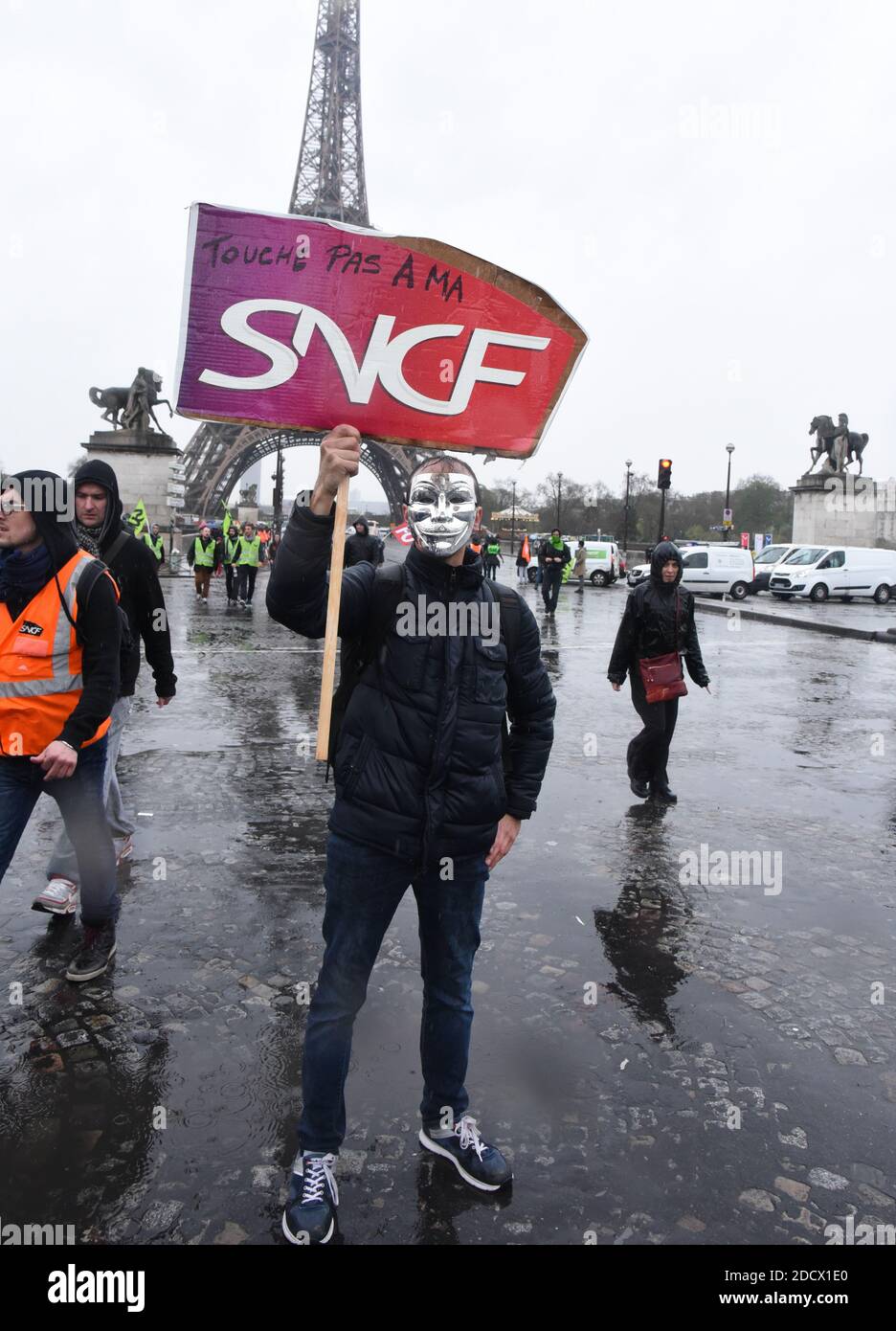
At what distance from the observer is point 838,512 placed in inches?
1677

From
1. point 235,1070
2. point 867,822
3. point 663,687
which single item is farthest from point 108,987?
point 867,822

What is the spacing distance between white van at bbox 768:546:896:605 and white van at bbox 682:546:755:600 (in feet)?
4.50

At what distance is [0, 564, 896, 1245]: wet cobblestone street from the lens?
2664 mm

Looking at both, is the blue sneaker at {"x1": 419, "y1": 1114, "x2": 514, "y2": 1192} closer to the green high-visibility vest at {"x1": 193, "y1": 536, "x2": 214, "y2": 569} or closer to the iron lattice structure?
the green high-visibility vest at {"x1": 193, "y1": 536, "x2": 214, "y2": 569}

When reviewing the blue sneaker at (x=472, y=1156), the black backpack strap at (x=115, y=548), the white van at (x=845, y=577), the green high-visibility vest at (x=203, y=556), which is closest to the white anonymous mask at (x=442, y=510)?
the blue sneaker at (x=472, y=1156)

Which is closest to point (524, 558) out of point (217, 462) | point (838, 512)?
point (838, 512)

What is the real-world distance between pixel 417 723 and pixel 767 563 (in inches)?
1391

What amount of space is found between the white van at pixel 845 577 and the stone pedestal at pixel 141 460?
2005 centimetres

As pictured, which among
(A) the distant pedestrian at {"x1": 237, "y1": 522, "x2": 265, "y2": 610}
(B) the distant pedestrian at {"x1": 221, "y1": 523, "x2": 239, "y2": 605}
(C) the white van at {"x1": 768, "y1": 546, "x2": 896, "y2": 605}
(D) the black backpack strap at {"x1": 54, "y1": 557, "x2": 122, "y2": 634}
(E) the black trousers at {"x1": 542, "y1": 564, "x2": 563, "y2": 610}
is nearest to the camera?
(D) the black backpack strap at {"x1": 54, "y1": 557, "x2": 122, "y2": 634}

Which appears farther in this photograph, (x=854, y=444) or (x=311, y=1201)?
(x=854, y=444)

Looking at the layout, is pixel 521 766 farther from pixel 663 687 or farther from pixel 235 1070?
pixel 663 687

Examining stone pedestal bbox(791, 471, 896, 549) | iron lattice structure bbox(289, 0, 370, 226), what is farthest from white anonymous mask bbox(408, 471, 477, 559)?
iron lattice structure bbox(289, 0, 370, 226)

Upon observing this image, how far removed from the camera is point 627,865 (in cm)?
550

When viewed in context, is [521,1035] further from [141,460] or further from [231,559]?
[141,460]
